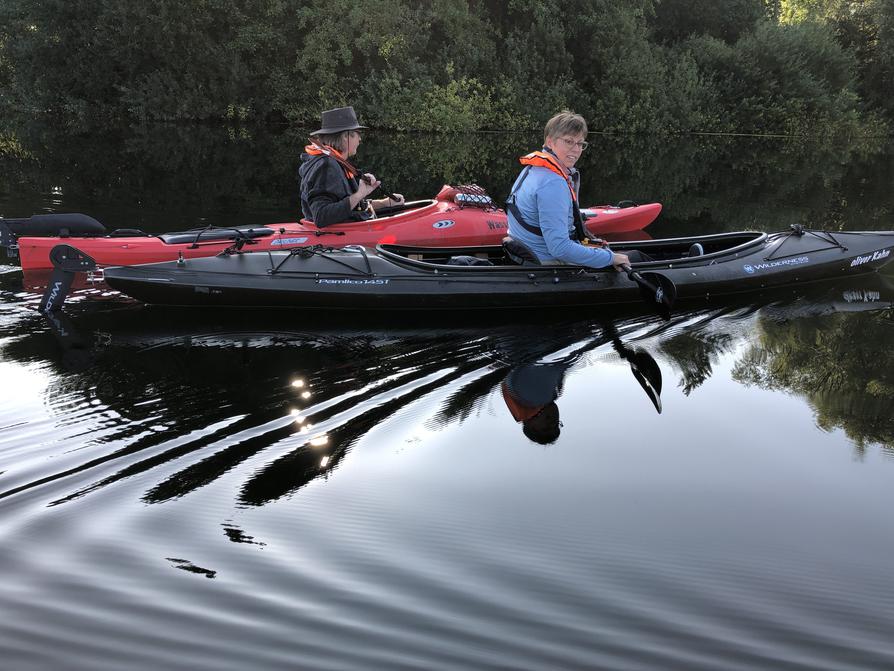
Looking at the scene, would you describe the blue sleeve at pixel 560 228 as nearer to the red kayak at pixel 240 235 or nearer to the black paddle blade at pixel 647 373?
the black paddle blade at pixel 647 373

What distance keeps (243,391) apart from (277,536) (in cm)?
151

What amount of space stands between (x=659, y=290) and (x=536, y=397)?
4.98ft

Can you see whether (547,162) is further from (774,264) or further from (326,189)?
(774,264)

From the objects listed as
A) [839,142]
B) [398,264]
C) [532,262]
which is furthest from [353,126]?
[839,142]

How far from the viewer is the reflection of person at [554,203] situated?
4648 millimetres

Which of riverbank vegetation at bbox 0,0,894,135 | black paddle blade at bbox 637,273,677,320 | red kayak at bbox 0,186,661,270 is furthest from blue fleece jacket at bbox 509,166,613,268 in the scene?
riverbank vegetation at bbox 0,0,894,135

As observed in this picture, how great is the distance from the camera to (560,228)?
5070mm

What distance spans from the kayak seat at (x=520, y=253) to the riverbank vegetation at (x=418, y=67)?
17.6 meters

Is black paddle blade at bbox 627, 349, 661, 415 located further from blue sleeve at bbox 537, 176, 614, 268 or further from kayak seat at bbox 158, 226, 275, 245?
kayak seat at bbox 158, 226, 275, 245

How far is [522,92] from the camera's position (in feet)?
75.3

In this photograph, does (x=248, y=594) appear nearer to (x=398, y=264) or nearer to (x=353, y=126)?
(x=398, y=264)

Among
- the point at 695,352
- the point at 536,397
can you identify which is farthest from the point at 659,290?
the point at 536,397

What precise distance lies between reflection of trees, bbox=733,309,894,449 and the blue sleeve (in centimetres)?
127

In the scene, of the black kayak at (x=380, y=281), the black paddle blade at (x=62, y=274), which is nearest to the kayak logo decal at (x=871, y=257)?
the black kayak at (x=380, y=281)
